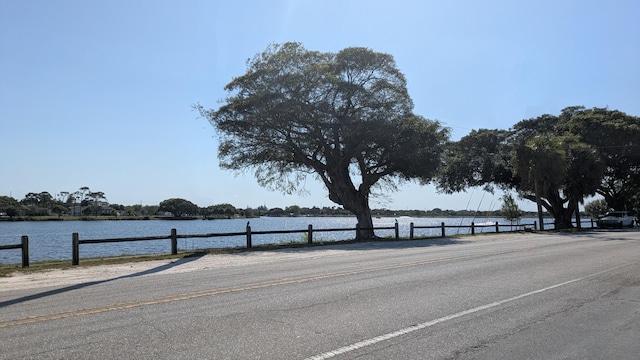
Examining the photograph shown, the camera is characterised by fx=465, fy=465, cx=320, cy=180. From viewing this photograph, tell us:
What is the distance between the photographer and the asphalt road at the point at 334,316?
5.38m

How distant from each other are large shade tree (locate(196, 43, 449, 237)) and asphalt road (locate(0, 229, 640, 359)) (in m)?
18.5

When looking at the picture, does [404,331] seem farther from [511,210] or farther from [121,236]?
[511,210]

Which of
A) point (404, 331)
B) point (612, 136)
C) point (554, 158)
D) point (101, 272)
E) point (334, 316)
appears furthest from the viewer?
point (612, 136)

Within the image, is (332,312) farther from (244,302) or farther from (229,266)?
(229,266)

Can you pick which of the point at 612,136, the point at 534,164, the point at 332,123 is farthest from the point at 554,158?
the point at 332,123

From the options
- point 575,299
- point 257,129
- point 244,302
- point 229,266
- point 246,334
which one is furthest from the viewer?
point 257,129

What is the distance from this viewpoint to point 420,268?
12.5 metres

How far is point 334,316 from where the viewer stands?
6.92 metres

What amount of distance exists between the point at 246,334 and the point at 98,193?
126 metres

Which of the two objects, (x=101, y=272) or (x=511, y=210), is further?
(x=511, y=210)

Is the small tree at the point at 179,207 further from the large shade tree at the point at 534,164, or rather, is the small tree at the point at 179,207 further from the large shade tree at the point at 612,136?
the large shade tree at the point at 612,136

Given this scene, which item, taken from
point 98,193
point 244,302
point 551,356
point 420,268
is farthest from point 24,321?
point 98,193

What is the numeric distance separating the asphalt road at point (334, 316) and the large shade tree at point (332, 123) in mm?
18531

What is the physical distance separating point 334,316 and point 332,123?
2341cm
